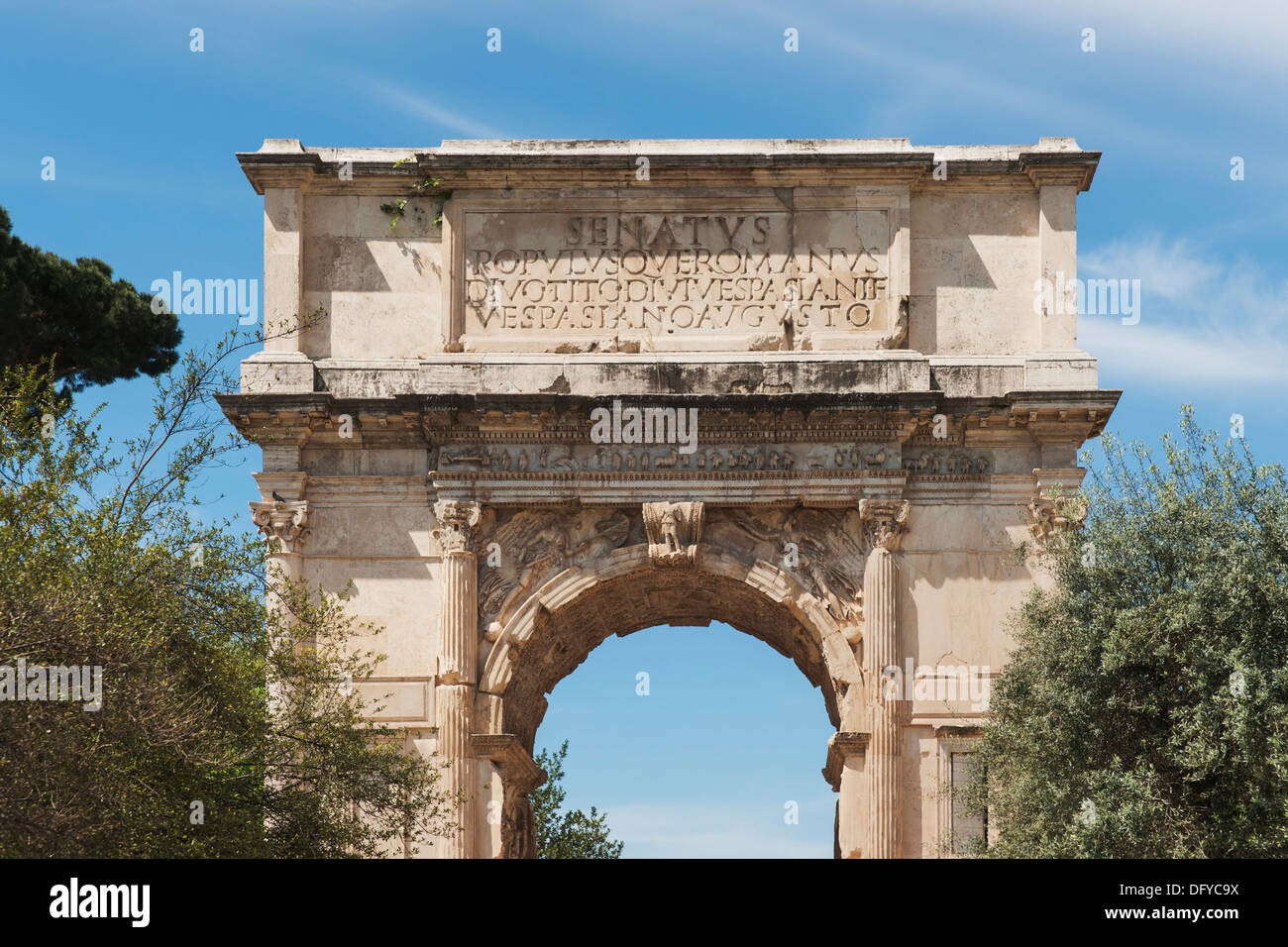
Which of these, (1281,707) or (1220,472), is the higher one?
(1220,472)

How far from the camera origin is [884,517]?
21.5 m

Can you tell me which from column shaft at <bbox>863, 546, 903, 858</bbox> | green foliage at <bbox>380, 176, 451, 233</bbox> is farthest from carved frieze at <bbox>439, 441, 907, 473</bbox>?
green foliage at <bbox>380, 176, 451, 233</bbox>

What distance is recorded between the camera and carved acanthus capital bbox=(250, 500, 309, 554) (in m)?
21.7

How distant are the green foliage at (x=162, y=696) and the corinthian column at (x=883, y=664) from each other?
465 cm

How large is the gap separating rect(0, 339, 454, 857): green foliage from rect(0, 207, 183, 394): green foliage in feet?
21.7

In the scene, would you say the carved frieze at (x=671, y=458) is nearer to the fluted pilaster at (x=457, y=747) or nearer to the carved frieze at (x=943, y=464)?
the carved frieze at (x=943, y=464)

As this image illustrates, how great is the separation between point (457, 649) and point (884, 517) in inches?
193

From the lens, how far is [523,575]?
21.8m

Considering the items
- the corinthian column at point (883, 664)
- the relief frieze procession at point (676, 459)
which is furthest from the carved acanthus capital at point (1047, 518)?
the corinthian column at point (883, 664)

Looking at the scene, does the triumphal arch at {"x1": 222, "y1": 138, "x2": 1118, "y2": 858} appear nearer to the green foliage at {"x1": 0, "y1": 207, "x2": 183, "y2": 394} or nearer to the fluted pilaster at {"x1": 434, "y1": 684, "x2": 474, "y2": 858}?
the fluted pilaster at {"x1": 434, "y1": 684, "x2": 474, "y2": 858}

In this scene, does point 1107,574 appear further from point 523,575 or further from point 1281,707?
point 523,575

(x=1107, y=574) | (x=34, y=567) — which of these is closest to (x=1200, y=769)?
(x=1107, y=574)
